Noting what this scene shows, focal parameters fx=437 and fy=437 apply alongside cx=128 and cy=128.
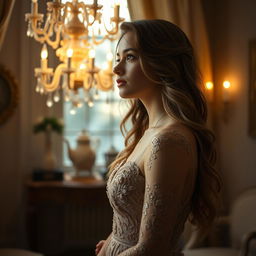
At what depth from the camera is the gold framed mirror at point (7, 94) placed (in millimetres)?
3766

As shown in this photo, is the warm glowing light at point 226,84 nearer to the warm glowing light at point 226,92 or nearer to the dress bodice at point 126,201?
the warm glowing light at point 226,92

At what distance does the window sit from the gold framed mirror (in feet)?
1.59

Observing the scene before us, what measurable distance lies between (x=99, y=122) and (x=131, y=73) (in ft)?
9.12

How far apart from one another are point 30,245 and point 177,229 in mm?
2578

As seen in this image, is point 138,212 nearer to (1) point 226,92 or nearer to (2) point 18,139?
(1) point 226,92

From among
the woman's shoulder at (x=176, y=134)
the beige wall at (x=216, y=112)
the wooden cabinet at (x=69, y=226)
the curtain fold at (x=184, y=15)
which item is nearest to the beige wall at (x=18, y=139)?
the beige wall at (x=216, y=112)

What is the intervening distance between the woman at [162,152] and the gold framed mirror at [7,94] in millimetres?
2474

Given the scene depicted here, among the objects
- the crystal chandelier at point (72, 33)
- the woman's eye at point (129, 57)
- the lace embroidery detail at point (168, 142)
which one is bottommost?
the lace embroidery detail at point (168, 142)

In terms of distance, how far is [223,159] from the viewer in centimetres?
322

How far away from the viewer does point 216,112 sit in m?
3.24

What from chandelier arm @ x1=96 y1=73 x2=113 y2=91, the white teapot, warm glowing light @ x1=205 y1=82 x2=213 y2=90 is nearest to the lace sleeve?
chandelier arm @ x1=96 y1=73 x2=113 y2=91

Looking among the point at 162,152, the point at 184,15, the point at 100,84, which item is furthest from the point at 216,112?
the point at 162,152

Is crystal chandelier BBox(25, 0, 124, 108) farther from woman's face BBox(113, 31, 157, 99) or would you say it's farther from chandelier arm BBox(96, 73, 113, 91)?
woman's face BBox(113, 31, 157, 99)

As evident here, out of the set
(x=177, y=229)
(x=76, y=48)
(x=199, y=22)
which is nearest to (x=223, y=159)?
(x=199, y=22)
